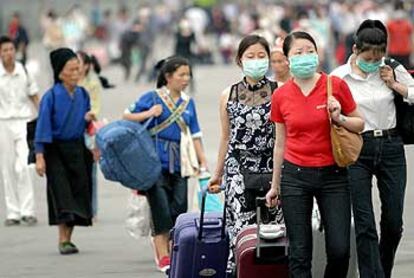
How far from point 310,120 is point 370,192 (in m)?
1.06

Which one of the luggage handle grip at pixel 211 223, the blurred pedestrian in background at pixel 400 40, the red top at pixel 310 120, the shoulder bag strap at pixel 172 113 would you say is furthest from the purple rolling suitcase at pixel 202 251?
the blurred pedestrian in background at pixel 400 40

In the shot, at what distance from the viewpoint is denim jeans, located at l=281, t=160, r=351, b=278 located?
916 centimetres

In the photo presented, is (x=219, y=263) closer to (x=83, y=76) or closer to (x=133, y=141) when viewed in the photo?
(x=133, y=141)

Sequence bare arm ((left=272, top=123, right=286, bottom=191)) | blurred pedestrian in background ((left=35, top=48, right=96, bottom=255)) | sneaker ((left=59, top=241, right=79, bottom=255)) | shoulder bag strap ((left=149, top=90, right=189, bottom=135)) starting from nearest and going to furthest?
bare arm ((left=272, top=123, right=286, bottom=191)) → shoulder bag strap ((left=149, top=90, right=189, bottom=135)) → blurred pedestrian in background ((left=35, top=48, right=96, bottom=255)) → sneaker ((left=59, top=241, right=79, bottom=255))

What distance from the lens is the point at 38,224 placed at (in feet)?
51.5

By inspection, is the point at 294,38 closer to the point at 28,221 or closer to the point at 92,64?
the point at 28,221

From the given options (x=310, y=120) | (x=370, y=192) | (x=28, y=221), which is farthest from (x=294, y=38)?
(x=28, y=221)

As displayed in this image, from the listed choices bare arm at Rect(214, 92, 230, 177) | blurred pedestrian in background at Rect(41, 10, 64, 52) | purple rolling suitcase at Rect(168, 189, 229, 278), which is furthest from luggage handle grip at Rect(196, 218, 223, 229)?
blurred pedestrian in background at Rect(41, 10, 64, 52)

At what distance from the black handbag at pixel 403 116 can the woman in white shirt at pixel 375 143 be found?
4 cm

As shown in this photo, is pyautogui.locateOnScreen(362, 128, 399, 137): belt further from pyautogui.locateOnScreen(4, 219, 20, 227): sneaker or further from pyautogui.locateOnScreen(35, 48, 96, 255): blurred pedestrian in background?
pyautogui.locateOnScreen(4, 219, 20, 227): sneaker

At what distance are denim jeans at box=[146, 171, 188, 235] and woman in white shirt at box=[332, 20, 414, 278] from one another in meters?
2.57

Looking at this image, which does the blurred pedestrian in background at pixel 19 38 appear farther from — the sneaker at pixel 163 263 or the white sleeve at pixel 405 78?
the white sleeve at pixel 405 78

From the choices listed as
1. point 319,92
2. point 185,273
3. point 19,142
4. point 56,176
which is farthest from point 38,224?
point 319,92

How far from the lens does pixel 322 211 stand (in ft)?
30.3
